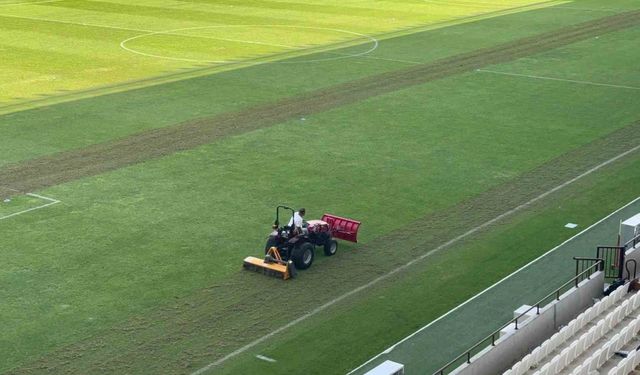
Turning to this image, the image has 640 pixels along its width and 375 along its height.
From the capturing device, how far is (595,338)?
21094 mm

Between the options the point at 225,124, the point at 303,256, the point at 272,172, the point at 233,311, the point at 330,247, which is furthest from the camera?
the point at 225,124

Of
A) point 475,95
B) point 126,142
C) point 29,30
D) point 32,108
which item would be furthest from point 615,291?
point 29,30

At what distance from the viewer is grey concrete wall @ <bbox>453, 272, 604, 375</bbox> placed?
64.5ft

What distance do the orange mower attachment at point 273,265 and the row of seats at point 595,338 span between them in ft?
22.7

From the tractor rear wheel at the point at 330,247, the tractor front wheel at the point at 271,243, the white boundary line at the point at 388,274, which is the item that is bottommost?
the white boundary line at the point at 388,274

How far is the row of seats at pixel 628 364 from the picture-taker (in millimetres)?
18955

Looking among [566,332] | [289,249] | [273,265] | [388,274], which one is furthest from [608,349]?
[273,265]

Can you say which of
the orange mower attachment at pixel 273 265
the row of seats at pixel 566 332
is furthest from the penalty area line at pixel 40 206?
the row of seats at pixel 566 332

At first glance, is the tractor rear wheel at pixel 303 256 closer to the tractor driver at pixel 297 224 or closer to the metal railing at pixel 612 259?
the tractor driver at pixel 297 224

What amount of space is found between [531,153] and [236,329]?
1616 cm

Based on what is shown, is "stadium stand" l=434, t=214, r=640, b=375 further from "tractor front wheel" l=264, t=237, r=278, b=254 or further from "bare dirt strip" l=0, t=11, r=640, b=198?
"bare dirt strip" l=0, t=11, r=640, b=198

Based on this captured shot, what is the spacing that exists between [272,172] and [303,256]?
25.9 feet

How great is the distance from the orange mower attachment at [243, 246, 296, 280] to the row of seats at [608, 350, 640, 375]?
8.17 m

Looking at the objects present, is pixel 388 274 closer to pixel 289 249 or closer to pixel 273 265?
pixel 289 249
